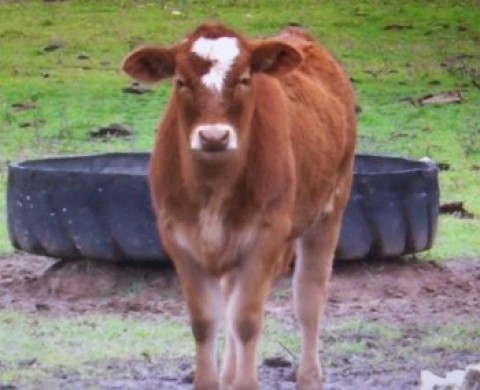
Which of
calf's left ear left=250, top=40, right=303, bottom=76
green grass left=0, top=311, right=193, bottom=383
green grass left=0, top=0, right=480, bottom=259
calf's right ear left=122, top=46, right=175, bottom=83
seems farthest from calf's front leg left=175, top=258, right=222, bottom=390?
green grass left=0, top=0, right=480, bottom=259

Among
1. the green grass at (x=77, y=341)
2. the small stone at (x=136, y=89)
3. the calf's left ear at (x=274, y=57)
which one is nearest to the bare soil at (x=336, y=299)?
the green grass at (x=77, y=341)

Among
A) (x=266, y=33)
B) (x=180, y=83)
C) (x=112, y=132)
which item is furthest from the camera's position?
(x=266, y=33)

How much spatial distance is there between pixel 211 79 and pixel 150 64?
447 mm

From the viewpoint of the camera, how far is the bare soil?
9328 millimetres

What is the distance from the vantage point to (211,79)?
25.4 ft

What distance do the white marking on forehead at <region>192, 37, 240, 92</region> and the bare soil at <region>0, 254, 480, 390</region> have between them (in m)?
1.95

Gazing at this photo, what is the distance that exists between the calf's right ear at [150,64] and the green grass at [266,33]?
197 inches

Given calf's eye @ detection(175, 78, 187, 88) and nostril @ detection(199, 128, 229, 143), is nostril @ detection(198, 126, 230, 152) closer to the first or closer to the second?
nostril @ detection(199, 128, 229, 143)

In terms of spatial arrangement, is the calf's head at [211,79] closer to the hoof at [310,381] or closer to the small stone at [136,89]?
the hoof at [310,381]

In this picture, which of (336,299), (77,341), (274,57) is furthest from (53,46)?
(274,57)

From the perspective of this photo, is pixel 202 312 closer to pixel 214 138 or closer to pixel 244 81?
pixel 214 138

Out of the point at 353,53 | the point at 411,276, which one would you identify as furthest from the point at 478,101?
the point at 411,276

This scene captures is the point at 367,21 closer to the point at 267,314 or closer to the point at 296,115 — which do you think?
the point at 267,314

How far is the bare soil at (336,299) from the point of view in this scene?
30.6ft
